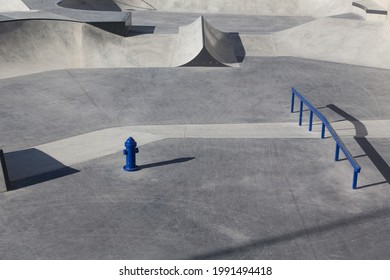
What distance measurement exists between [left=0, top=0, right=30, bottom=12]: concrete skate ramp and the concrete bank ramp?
6697 mm

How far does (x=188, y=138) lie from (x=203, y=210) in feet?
11.8

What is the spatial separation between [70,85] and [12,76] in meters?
2.34

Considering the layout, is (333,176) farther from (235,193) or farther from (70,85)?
(70,85)

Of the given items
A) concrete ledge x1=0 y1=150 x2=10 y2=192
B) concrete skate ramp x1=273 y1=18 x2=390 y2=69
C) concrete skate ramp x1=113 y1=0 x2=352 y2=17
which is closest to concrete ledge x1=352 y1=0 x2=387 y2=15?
concrete skate ramp x1=273 y1=18 x2=390 y2=69

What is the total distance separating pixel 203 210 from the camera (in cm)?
934

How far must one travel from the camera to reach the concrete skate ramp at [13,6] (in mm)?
21544

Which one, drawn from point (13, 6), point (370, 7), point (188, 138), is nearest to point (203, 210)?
point (188, 138)

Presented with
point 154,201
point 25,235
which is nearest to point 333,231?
point 154,201

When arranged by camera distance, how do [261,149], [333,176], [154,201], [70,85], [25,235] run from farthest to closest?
[70,85] < [261,149] < [333,176] < [154,201] < [25,235]

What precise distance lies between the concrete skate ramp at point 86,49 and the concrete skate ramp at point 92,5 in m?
5.14

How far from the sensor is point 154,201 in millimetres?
9641

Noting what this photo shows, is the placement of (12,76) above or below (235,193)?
below
